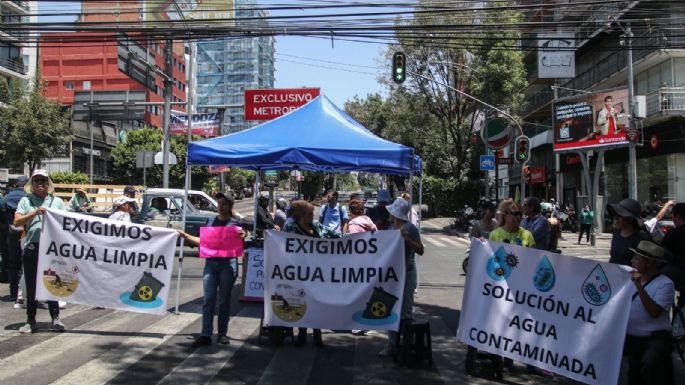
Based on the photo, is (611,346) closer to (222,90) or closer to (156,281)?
(156,281)

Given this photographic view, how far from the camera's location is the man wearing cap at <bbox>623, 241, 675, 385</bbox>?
447cm

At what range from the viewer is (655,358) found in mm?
4465

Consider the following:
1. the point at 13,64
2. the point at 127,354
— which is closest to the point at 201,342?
the point at 127,354

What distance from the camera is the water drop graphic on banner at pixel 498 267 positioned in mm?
5531

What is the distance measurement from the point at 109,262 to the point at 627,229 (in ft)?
19.2

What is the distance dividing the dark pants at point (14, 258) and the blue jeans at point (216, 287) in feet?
12.6

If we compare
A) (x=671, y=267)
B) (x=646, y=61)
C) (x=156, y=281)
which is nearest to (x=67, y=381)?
(x=156, y=281)

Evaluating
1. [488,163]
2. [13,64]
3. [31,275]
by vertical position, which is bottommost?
[31,275]

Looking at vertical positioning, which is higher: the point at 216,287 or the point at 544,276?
the point at 544,276

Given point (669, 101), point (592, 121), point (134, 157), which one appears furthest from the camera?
point (134, 157)

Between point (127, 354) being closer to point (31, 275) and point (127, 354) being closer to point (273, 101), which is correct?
point (31, 275)

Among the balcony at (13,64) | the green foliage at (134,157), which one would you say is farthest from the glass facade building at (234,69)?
the green foliage at (134,157)

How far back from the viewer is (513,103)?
3081cm

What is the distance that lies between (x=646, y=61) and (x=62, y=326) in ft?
89.2
